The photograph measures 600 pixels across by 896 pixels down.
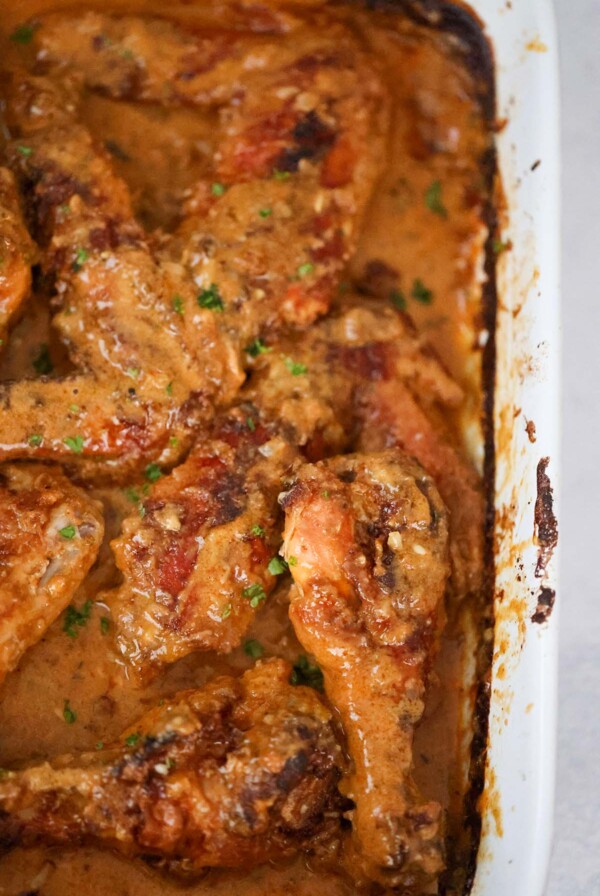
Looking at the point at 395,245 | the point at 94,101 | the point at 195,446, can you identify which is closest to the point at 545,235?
the point at 395,245

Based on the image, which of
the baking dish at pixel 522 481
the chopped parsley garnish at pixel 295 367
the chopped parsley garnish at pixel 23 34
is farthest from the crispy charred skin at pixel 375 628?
the chopped parsley garnish at pixel 23 34

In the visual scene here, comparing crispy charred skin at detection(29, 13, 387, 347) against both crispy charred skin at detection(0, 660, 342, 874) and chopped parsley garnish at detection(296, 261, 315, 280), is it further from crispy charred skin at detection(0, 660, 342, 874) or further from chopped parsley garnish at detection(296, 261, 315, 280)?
crispy charred skin at detection(0, 660, 342, 874)

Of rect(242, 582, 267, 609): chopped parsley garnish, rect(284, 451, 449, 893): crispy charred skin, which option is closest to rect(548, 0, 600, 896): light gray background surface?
rect(284, 451, 449, 893): crispy charred skin

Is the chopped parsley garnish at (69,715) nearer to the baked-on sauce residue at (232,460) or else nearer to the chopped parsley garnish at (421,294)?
the baked-on sauce residue at (232,460)

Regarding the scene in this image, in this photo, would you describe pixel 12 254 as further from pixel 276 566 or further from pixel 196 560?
pixel 276 566

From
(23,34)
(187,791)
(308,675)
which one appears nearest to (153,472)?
(308,675)

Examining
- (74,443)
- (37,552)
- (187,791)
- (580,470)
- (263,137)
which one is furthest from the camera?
(580,470)
